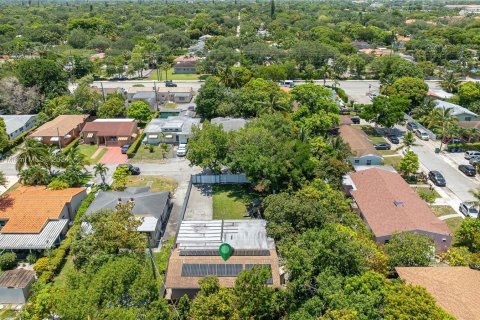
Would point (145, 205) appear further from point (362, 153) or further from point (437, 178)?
point (437, 178)

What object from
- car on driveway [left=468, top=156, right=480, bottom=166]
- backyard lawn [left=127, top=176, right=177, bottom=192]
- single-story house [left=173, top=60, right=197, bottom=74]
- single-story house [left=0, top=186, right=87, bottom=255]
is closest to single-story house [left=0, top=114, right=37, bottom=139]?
single-story house [left=0, top=186, right=87, bottom=255]

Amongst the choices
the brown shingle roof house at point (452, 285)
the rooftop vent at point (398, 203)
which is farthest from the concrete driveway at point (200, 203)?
the brown shingle roof house at point (452, 285)

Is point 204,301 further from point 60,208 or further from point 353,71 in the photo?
point 353,71

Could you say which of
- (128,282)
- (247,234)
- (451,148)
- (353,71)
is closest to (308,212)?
(247,234)

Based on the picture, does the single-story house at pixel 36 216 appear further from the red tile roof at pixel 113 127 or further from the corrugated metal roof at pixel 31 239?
the red tile roof at pixel 113 127

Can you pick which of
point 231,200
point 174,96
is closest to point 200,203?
point 231,200
